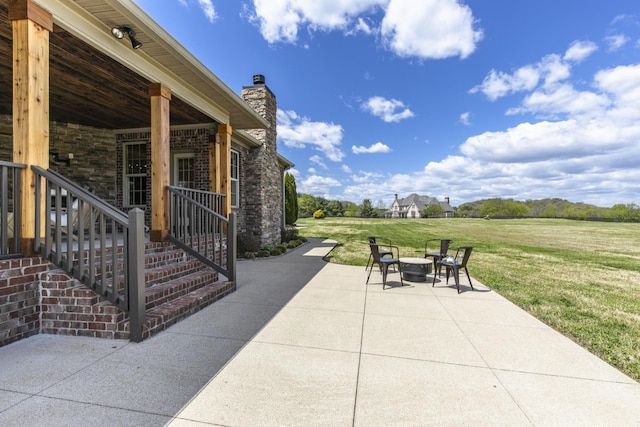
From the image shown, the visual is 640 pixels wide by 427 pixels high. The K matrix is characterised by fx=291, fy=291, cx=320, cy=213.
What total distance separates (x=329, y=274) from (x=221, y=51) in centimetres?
970

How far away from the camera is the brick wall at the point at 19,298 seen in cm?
280

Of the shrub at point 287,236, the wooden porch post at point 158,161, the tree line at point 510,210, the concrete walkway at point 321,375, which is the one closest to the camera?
the concrete walkway at point 321,375

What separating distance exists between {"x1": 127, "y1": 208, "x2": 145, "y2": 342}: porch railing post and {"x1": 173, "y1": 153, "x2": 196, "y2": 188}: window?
219 inches

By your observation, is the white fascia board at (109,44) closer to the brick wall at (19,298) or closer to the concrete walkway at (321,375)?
the brick wall at (19,298)

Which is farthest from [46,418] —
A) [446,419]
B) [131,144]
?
[131,144]

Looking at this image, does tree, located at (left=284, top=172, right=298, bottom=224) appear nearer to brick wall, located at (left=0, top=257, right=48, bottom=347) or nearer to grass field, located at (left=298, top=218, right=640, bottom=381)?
grass field, located at (left=298, top=218, right=640, bottom=381)

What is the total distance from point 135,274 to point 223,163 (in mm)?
4613

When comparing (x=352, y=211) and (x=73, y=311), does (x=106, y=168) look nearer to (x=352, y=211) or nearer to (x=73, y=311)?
(x=73, y=311)

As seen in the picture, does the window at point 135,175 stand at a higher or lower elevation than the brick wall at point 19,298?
higher

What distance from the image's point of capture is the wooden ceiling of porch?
3.97 meters

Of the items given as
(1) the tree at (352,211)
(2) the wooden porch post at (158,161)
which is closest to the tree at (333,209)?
(1) the tree at (352,211)

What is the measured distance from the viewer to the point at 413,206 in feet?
245

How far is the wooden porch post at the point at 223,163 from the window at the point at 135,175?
2409mm

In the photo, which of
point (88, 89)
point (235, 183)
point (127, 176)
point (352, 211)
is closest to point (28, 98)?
point (88, 89)
